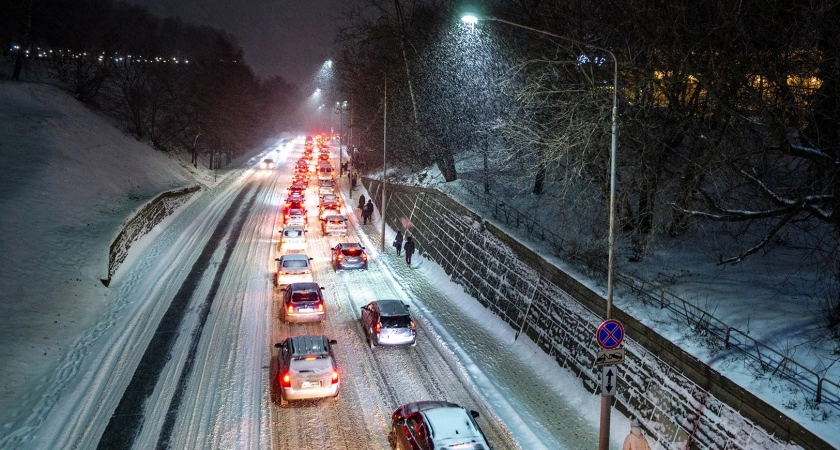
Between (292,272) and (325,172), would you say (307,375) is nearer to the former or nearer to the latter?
(292,272)

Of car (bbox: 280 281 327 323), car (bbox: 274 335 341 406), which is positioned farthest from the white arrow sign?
car (bbox: 280 281 327 323)

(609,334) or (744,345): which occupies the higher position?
(609,334)

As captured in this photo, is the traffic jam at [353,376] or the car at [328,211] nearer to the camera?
the traffic jam at [353,376]

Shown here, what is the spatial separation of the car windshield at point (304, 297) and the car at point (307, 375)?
534 centimetres

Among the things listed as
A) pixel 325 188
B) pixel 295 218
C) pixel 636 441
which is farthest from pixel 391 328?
pixel 325 188

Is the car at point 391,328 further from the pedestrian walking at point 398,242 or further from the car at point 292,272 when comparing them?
the pedestrian walking at point 398,242

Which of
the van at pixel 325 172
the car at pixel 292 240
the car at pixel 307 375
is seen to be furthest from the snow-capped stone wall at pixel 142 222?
the van at pixel 325 172

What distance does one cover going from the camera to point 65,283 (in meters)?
21.6

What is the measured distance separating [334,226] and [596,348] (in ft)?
69.2

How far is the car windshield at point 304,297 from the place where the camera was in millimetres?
20531

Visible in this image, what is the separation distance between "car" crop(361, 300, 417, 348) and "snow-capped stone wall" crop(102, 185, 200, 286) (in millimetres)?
11511

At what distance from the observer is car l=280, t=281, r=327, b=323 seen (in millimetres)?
20281

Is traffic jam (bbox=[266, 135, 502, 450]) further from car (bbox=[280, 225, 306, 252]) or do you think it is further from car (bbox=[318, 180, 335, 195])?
car (bbox=[318, 180, 335, 195])

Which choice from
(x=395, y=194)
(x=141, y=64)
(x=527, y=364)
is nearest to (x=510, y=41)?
(x=395, y=194)
